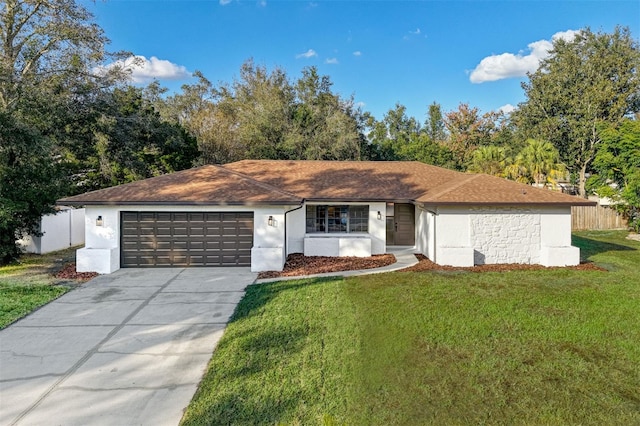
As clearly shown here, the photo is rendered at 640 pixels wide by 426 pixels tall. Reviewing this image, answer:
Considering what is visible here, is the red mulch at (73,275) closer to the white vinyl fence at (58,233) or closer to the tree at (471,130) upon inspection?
the white vinyl fence at (58,233)

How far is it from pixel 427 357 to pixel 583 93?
101 feet

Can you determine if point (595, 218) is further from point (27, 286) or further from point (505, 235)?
point (27, 286)

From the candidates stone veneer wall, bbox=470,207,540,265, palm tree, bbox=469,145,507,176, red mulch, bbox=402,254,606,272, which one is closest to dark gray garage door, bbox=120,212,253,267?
red mulch, bbox=402,254,606,272

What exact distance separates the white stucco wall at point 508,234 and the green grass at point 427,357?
2944mm

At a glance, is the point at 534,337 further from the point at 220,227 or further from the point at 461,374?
the point at 220,227

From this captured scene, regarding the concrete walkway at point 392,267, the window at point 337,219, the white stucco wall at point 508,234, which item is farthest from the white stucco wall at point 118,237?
the white stucco wall at point 508,234

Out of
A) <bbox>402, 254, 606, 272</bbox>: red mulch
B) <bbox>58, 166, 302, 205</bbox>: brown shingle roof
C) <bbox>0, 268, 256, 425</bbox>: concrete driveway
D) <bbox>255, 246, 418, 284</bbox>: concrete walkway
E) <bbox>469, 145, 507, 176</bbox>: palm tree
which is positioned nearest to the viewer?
<bbox>0, 268, 256, 425</bbox>: concrete driveway

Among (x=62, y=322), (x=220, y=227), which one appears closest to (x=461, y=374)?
(x=62, y=322)

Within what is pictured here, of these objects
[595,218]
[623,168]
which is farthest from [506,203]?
[595,218]

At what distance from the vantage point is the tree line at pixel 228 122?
13.9 meters

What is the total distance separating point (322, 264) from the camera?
12.4m

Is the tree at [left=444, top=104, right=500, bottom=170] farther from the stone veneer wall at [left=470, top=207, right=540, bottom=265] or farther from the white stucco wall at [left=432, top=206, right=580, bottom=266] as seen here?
the stone veneer wall at [left=470, top=207, right=540, bottom=265]

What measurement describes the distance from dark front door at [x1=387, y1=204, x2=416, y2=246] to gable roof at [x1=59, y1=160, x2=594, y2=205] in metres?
1.16

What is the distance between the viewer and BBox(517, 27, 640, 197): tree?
27125mm
